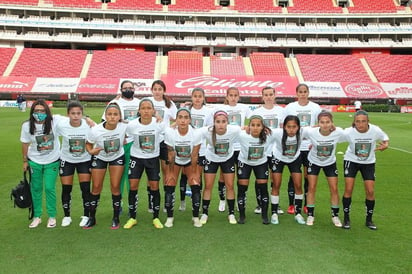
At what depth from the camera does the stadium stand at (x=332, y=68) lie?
41.6 meters

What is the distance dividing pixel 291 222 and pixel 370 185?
1253 mm

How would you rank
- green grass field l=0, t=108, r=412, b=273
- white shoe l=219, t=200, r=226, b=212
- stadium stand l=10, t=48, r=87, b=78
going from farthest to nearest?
1. stadium stand l=10, t=48, r=87, b=78
2. white shoe l=219, t=200, r=226, b=212
3. green grass field l=0, t=108, r=412, b=273

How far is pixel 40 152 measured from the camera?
504 centimetres

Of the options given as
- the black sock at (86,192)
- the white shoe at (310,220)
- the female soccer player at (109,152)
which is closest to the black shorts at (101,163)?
the female soccer player at (109,152)

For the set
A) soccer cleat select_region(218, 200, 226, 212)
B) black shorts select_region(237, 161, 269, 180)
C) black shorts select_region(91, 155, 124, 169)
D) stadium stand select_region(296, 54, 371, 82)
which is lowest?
soccer cleat select_region(218, 200, 226, 212)

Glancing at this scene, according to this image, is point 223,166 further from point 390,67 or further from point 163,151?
point 390,67

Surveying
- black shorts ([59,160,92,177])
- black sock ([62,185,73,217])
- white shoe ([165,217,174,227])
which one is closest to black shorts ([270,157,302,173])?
white shoe ([165,217,174,227])

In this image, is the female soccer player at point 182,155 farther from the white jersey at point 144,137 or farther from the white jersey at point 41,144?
the white jersey at point 41,144

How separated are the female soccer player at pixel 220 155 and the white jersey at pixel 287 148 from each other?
1.99 ft

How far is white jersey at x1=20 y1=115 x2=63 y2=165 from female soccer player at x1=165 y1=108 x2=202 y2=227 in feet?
5.30

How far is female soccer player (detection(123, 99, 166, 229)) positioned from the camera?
500cm

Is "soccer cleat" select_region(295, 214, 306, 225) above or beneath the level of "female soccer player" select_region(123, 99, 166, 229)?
beneath

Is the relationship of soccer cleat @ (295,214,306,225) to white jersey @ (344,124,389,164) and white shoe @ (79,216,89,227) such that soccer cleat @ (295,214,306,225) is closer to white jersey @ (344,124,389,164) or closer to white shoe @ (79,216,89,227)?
white jersey @ (344,124,389,164)

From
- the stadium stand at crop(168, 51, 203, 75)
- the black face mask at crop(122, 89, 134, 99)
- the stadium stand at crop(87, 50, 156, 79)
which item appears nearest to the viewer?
the black face mask at crop(122, 89, 134, 99)
